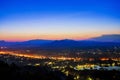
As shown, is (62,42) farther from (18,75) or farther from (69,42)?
(18,75)

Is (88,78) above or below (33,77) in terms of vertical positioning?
below

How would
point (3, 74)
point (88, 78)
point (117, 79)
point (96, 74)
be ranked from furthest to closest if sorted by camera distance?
point (96, 74), point (88, 78), point (117, 79), point (3, 74)

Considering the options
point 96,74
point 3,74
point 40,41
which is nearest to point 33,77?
point 3,74

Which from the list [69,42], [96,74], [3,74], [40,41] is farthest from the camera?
[40,41]

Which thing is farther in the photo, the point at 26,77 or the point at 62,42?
the point at 62,42

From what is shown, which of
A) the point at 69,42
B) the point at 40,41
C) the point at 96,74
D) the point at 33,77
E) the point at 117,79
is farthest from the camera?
the point at 40,41

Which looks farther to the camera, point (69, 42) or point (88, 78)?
point (69, 42)

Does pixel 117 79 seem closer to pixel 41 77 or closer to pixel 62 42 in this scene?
pixel 41 77

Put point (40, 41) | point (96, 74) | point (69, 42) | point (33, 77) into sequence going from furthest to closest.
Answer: point (40, 41) → point (69, 42) → point (96, 74) → point (33, 77)

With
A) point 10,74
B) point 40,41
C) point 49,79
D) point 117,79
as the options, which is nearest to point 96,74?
point 117,79
